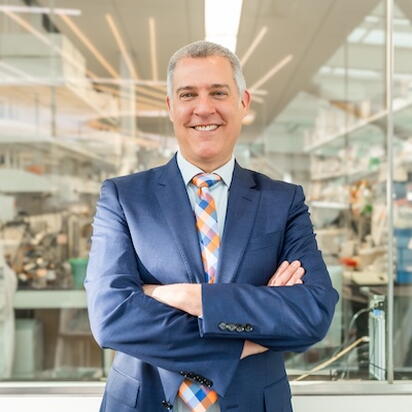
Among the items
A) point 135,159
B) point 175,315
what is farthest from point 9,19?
point 175,315

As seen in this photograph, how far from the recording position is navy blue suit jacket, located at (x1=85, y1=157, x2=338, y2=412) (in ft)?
3.56

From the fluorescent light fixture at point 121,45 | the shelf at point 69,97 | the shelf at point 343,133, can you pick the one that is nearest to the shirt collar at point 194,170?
the fluorescent light fixture at point 121,45

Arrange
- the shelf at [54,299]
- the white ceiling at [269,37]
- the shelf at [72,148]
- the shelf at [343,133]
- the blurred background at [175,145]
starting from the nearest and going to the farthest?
the blurred background at [175,145] → the shelf at [54,299] → the white ceiling at [269,37] → the shelf at [72,148] → the shelf at [343,133]

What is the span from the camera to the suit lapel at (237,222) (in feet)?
3.89

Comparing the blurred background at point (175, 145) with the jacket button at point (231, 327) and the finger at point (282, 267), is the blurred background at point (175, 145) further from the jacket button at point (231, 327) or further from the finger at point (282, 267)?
the jacket button at point (231, 327)

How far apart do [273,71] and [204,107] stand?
5549 mm

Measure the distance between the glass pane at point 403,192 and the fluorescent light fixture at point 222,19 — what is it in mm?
1088

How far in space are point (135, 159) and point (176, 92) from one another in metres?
5.49

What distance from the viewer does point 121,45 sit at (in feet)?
18.8

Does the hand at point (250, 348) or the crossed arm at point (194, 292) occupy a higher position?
the crossed arm at point (194, 292)

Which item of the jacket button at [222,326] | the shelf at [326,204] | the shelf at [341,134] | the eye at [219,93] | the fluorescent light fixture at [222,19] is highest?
the fluorescent light fixture at [222,19]

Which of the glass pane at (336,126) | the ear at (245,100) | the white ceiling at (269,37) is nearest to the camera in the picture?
the ear at (245,100)

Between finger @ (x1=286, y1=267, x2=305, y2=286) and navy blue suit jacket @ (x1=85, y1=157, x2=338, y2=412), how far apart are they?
1 centimetres

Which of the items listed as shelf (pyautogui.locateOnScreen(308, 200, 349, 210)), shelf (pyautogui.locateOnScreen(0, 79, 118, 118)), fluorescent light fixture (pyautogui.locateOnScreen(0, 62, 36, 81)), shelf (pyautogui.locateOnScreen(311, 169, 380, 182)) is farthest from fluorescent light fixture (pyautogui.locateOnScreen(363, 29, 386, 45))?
fluorescent light fixture (pyautogui.locateOnScreen(0, 62, 36, 81))
